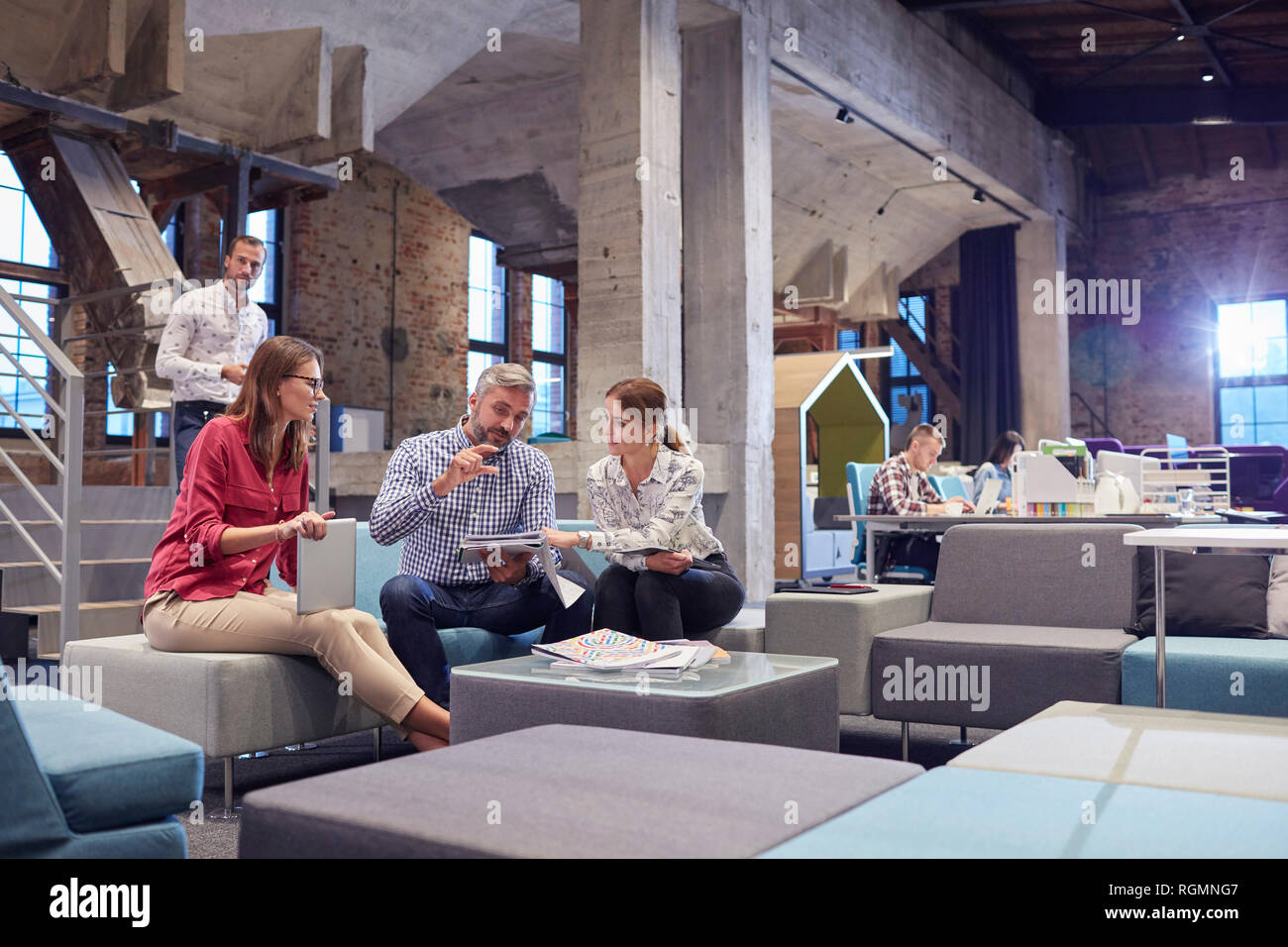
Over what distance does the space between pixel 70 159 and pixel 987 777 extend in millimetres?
6708

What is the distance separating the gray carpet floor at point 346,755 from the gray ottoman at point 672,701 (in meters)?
0.53

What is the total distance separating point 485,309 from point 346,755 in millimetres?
10288

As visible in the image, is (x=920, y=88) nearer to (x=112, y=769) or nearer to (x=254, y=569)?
(x=254, y=569)

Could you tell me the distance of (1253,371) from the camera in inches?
557

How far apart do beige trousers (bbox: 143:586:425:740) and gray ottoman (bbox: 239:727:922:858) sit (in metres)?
1.06

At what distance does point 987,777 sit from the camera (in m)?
1.58

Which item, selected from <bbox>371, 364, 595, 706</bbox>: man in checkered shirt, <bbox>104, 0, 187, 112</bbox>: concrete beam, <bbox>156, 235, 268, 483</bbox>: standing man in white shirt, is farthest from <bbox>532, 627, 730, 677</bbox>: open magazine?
<bbox>104, 0, 187, 112</bbox>: concrete beam

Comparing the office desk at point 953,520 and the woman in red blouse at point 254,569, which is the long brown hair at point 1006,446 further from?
the woman in red blouse at point 254,569

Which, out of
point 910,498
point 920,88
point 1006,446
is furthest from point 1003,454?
point 920,88

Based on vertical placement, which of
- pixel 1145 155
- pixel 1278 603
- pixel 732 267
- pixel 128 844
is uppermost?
pixel 1145 155

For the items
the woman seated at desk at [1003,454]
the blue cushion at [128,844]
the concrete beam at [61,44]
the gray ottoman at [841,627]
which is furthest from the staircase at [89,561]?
the woman seated at desk at [1003,454]

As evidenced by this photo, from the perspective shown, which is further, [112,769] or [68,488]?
[68,488]
